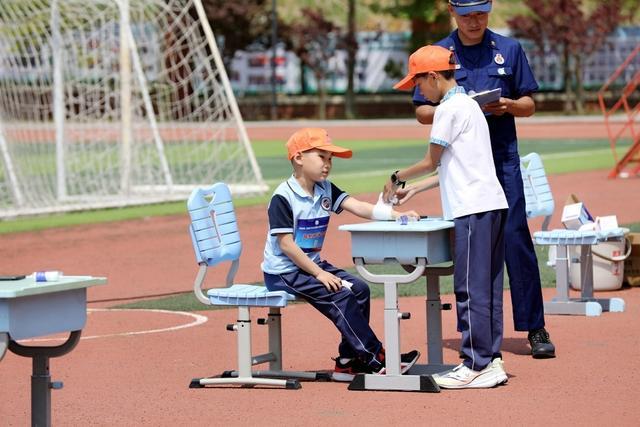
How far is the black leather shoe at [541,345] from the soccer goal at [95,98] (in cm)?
1268

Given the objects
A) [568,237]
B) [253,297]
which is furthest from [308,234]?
[568,237]

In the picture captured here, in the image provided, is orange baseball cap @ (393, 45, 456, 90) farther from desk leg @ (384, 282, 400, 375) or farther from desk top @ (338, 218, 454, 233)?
desk leg @ (384, 282, 400, 375)

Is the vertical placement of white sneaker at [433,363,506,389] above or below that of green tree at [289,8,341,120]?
below

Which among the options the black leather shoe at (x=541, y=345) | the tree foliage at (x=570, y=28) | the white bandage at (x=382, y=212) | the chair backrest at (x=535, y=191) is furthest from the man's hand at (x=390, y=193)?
the tree foliage at (x=570, y=28)

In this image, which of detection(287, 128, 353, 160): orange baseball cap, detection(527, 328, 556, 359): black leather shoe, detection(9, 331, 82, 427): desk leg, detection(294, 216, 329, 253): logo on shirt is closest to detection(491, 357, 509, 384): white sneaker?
detection(527, 328, 556, 359): black leather shoe

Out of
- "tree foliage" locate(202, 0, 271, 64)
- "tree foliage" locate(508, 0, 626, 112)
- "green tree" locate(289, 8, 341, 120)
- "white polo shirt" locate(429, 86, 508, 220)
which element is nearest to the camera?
"white polo shirt" locate(429, 86, 508, 220)

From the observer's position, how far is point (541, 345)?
9547mm

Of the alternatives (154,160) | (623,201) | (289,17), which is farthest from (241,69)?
(623,201)

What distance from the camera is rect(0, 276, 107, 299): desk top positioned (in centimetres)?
620

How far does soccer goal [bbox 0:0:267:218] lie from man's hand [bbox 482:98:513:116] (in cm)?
1278

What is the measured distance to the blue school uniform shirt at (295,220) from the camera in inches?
343

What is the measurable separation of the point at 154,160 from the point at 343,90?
158 feet

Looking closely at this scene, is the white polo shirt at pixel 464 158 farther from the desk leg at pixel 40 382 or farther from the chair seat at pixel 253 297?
the desk leg at pixel 40 382

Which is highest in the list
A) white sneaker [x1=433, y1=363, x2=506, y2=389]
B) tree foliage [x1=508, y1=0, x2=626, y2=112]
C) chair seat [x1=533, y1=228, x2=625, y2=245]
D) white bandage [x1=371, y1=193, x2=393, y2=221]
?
tree foliage [x1=508, y1=0, x2=626, y2=112]
